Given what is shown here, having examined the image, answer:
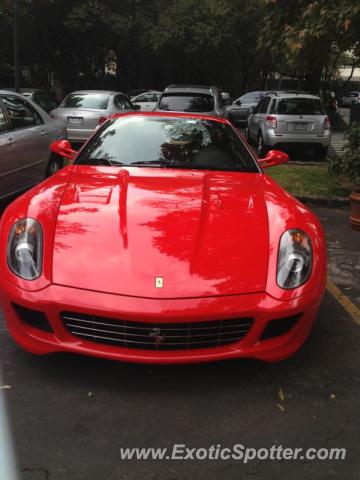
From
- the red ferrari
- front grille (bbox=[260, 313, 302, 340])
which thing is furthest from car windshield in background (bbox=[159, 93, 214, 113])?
front grille (bbox=[260, 313, 302, 340])

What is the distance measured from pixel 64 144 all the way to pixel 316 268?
2882 mm

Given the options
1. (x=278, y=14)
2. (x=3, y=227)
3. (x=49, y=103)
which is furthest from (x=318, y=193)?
(x=49, y=103)

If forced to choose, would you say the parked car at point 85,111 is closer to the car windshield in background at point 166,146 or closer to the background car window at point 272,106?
the background car window at point 272,106

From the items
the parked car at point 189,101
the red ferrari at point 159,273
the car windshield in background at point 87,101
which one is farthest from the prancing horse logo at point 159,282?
the car windshield in background at point 87,101

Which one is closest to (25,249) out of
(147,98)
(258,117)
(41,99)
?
(258,117)

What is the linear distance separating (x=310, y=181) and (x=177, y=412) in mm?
7210

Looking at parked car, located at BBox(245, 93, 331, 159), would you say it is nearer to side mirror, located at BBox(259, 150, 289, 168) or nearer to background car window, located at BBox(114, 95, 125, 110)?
background car window, located at BBox(114, 95, 125, 110)

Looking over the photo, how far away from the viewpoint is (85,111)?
12789 millimetres

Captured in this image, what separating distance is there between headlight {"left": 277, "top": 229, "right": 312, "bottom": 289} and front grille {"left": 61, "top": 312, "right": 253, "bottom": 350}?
341 millimetres

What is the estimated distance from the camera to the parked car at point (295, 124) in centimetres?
1241

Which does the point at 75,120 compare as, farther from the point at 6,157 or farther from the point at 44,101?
the point at 6,157

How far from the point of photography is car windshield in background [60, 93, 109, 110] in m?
13.1

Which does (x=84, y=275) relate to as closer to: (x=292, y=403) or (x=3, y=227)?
(x=3, y=227)

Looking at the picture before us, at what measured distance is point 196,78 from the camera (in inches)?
1417
